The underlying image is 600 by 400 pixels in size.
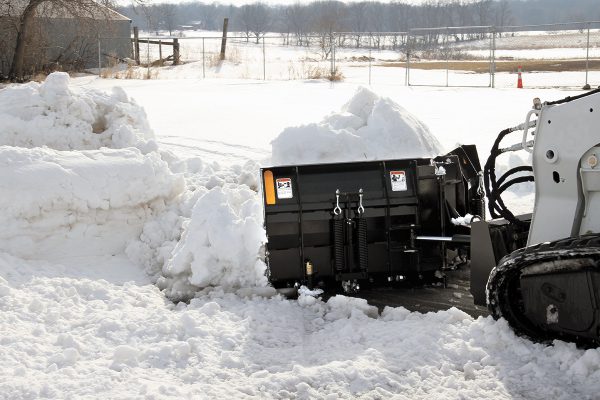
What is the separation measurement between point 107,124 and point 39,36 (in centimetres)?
2055

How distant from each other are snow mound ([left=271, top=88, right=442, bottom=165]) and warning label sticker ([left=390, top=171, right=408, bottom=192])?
1793mm

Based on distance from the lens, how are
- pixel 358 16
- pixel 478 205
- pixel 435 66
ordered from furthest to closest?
pixel 358 16
pixel 435 66
pixel 478 205

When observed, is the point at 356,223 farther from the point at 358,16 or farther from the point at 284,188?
the point at 358,16

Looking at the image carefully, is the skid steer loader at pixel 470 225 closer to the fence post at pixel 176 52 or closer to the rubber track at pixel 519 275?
the rubber track at pixel 519 275

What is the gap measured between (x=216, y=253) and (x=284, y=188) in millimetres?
798

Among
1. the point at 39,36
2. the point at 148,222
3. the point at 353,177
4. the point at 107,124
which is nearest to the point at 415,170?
the point at 353,177

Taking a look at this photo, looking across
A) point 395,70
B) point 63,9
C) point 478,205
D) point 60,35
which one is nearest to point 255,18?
point 395,70

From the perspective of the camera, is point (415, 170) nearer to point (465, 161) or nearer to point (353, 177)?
point (353, 177)

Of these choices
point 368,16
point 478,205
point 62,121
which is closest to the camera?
point 478,205

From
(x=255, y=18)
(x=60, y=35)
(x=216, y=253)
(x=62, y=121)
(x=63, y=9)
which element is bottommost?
(x=216, y=253)

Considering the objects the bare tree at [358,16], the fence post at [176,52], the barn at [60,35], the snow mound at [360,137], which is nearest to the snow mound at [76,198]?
the snow mound at [360,137]

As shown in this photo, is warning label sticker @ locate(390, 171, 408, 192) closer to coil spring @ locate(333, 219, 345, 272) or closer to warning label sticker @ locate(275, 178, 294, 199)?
coil spring @ locate(333, 219, 345, 272)

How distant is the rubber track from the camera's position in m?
4.72

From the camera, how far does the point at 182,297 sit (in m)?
6.90
